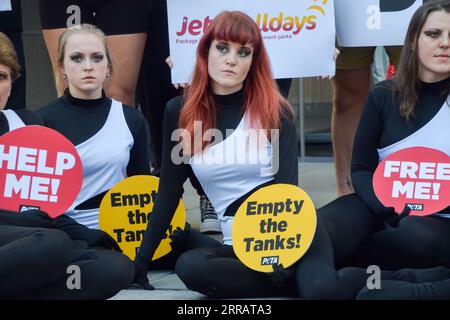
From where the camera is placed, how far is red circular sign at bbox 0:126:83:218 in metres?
3.90

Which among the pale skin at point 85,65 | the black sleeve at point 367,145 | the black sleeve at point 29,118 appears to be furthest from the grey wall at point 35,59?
the black sleeve at point 367,145

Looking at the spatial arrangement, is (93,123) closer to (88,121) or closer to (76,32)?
(88,121)

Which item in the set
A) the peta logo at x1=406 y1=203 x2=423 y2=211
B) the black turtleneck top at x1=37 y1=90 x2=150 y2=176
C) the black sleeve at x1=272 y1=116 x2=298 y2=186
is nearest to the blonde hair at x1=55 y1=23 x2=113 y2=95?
the black turtleneck top at x1=37 y1=90 x2=150 y2=176

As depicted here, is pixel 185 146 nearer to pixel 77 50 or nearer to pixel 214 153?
pixel 214 153

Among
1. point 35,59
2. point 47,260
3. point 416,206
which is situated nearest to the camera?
point 47,260

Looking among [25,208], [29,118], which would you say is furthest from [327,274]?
[29,118]

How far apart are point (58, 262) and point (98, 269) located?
0.17 m

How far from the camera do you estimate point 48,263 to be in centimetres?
352

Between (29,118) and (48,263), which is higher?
(29,118)

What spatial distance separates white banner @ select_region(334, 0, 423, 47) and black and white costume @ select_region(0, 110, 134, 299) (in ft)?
5.51

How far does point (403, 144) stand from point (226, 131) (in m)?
0.69

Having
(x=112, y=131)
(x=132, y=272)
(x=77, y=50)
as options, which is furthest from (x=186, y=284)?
(x=77, y=50)

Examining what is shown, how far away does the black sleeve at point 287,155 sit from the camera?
3859 millimetres

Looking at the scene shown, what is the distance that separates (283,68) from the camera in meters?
4.79
